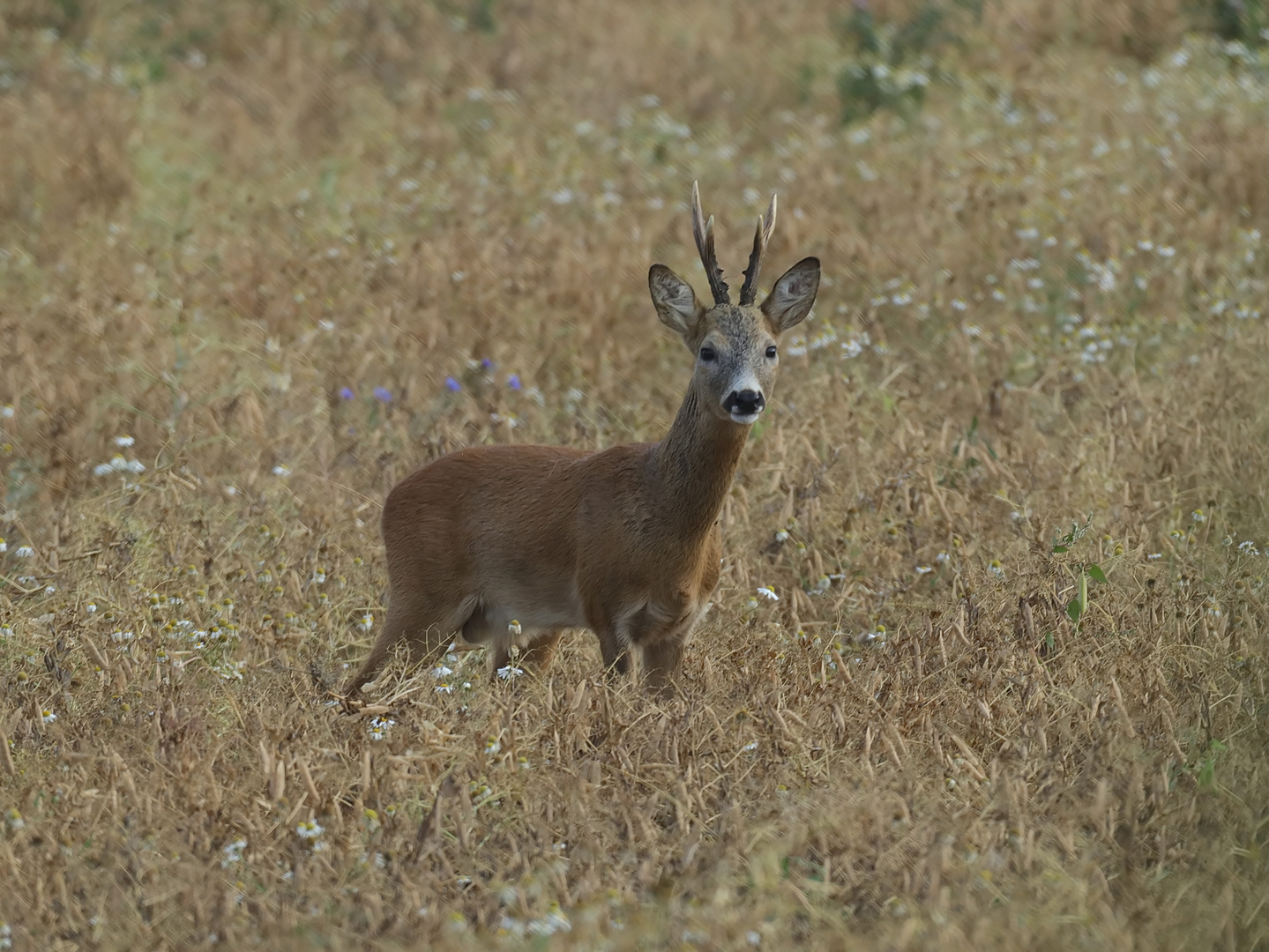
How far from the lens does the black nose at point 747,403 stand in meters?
5.59

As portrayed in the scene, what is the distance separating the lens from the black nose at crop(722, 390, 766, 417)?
5.59 m

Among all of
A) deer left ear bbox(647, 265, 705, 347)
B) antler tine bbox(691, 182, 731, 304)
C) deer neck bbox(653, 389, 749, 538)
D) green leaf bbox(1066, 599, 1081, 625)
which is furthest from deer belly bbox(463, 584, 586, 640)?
green leaf bbox(1066, 599, 1081, 625)

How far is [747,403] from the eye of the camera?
5590 millimetres

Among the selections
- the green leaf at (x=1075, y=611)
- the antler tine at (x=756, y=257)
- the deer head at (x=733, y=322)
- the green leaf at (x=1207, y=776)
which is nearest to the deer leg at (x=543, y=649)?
the deer head at (x=733, y=322)

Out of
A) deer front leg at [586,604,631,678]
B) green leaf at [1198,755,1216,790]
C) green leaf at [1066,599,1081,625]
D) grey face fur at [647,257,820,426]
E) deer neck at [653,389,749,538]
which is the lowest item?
deer front leg at [586,604,631,678]

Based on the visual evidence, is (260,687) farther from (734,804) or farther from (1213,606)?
(1213,606)

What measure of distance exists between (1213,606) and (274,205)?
6.97m

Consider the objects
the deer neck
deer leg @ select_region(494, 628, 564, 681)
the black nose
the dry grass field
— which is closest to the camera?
the dry grass field

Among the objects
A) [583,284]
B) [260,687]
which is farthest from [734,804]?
[583,284]

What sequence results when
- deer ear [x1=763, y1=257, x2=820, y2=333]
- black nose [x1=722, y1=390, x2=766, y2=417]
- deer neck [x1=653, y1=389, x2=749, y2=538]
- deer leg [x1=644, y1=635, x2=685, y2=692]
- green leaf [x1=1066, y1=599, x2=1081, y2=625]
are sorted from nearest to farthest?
1. black nose [x1=722, y1=390, x2=766, y2=417]
2. deer neck [x1=653, y1=389, x2=749, y2=538]
3. deer leg [x1=644, y1=635, x2=685, y2=692]
4. green leaf [x1=1066, y1=599, x2=1081, y2=625]
5. deer ear [x1=763, y1=257, x2=820, y2=333]

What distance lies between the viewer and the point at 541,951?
384 cm

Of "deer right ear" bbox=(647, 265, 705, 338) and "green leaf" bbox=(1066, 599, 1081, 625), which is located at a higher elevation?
"deer right ear" bbox=(647, 265, 705, 338)

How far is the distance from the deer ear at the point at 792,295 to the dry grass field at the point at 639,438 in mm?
1130

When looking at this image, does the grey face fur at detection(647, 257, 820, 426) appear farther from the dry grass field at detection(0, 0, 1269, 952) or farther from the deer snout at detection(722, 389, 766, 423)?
the dry grass field at detection(0, 0, 1269, 952)
